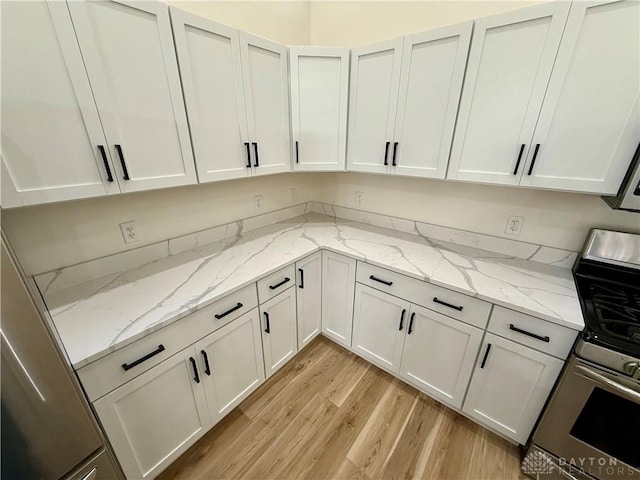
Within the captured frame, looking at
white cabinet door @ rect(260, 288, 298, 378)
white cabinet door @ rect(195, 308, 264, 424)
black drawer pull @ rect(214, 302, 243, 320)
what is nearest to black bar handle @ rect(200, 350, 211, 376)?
white cabinet door @ rect(195, 308, 264, 424)

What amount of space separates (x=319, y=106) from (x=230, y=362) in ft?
5.41

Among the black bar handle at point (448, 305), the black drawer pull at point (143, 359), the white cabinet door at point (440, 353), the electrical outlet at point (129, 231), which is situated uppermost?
the electrical outlet at point (129, 231)

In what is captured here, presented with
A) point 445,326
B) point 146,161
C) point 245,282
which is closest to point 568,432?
point 445,326

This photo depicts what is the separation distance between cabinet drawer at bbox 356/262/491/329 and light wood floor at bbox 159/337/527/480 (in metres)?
0.71

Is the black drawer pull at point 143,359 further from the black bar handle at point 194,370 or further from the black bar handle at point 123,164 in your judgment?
the black bar handle at point 123,164

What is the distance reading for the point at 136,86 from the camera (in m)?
1.06

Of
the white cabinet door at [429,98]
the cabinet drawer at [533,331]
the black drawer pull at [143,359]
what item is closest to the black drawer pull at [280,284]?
the black drawer pull at [143,359]

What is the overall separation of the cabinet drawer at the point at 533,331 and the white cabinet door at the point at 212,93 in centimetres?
158

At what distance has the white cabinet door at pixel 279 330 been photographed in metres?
1.56

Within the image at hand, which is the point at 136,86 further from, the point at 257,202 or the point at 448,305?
the point at 448,305

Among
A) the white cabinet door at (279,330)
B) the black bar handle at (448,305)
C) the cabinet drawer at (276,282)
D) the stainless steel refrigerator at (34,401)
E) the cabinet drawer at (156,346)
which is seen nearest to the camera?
the stainless steel refrigerator at (34,401)

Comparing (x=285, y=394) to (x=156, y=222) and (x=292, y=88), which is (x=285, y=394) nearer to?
(x=156, y=222)

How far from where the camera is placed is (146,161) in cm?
115

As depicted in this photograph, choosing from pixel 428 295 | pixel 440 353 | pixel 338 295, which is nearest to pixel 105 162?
pixel 338 295
